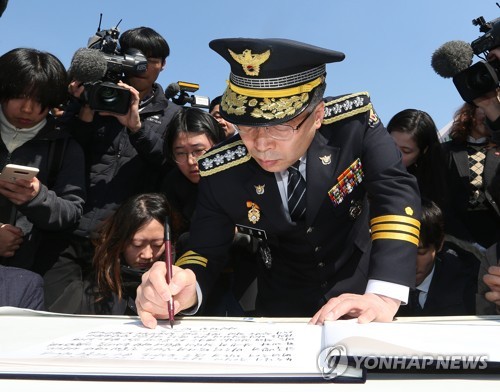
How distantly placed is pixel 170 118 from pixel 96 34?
23.4 inches

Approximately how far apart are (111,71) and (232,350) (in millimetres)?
2287

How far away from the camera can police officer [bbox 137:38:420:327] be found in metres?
1.51

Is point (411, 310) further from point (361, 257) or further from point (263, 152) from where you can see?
point (263, 152)

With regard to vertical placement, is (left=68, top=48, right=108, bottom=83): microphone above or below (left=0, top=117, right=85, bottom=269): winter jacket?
above

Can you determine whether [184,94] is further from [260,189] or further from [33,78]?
[260,189]

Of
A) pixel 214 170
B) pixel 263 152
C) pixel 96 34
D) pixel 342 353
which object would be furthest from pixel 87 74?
pixel 342 353

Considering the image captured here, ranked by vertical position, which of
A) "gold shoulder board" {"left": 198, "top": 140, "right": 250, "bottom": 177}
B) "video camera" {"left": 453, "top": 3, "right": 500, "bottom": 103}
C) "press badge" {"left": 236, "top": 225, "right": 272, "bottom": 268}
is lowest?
"press badge" {"left": 236, "top": 225, "right": 272, "bottom": 268}

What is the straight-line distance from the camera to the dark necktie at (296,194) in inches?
71.2

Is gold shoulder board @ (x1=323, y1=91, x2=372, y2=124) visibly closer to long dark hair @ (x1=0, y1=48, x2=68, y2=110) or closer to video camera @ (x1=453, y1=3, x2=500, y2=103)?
video camera @ (x1=453, y1=3, x2=500, y2=103)

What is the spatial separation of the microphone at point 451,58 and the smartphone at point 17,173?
6.84ft

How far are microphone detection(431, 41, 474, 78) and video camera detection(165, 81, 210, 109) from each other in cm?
136

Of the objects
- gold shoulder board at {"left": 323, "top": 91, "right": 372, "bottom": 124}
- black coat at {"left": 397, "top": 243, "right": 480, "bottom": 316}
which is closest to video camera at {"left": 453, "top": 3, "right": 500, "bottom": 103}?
black coat at {"left": 397, "top": 243, "right": 480, "bottom": 316}

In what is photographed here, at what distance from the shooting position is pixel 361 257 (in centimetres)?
194

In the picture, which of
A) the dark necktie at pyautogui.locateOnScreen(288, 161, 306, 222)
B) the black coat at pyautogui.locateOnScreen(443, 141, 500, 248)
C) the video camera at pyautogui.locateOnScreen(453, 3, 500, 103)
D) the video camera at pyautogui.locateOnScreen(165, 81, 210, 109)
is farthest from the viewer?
the video camera at pyautogui.locateOnScreen(165, 81, 210, 109)
